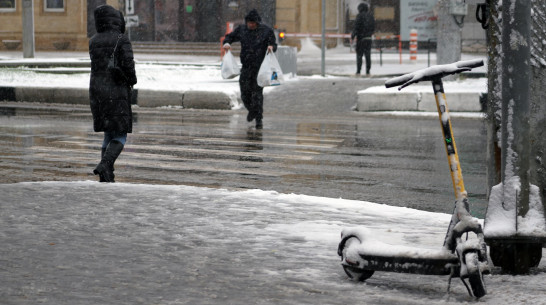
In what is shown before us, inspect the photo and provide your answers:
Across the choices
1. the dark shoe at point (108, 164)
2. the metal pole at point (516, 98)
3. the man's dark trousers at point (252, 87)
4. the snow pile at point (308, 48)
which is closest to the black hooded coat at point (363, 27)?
the man's dark trousers at point (252, 87)

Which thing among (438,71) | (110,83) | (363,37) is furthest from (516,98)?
(363,37)

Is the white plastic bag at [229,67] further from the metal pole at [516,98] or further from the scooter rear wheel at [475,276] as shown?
the scooter rear wheel at [475,276]

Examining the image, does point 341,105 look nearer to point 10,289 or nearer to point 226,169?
point 226,169

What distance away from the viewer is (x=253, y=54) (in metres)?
16.1

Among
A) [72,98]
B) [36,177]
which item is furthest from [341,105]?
[36,177]

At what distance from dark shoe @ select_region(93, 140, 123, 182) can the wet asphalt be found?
1.88 ft

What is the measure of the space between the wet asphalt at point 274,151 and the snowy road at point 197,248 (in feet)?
4.59

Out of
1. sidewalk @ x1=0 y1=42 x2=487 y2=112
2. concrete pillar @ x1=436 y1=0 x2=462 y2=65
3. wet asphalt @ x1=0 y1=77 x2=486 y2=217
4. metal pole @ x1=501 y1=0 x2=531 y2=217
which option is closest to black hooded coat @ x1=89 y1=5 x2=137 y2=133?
wet asphalt @ x1=0 y1=77 x2=486 y2=217

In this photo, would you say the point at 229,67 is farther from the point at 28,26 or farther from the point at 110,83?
the point at 28,26

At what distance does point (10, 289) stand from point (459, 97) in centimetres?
1368

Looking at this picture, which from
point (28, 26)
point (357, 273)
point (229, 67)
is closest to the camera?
point (357, 273)

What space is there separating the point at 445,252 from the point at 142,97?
608 inches

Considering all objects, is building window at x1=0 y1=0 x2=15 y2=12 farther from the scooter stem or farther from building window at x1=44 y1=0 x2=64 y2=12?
the scooter stem

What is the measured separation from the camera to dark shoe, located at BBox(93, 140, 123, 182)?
30.8ft
